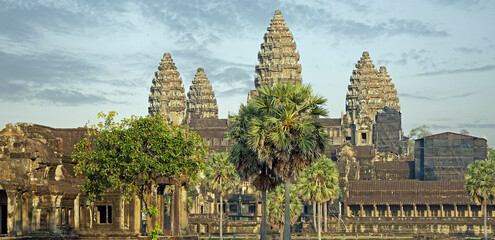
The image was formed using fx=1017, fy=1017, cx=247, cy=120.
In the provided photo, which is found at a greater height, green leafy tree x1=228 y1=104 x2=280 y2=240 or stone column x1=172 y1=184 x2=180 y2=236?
green leafy tree x1=228 y1=104 x2=280 y2=240

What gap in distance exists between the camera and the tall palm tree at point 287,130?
216 feet

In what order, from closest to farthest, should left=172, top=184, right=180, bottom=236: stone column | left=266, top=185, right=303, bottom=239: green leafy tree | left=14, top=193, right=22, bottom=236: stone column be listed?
left=14, top=193, right=22, bottom=236: stone column → left=172, top=184, right=180, bottom=236: stone column → left=266, top=185, right=303, bottom=239: green leafy tree

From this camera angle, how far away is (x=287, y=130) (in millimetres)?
66188

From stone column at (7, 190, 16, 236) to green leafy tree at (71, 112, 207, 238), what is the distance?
25.8 ft

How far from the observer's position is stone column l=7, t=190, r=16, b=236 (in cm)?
7350

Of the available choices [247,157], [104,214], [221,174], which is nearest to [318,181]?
[221,174]

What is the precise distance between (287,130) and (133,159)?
18.4 metres

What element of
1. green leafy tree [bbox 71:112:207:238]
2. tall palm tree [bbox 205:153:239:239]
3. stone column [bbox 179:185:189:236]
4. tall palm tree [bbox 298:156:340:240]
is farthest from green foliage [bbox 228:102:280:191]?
tall palm tree [bbox 205:153:239:239]

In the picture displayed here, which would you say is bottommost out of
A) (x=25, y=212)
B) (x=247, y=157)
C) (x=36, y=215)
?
(x=36, y=215)

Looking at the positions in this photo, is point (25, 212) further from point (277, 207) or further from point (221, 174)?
point (221, 174)

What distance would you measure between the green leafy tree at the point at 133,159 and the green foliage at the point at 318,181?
4798cm

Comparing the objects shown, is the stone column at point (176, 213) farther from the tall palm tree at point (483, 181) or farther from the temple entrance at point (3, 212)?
the tall palm tree at point (483, 181)

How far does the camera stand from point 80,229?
84438 millimetres

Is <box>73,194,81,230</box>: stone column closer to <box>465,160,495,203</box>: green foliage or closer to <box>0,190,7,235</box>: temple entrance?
<box>0,190,7,235</box>: temple entrance
